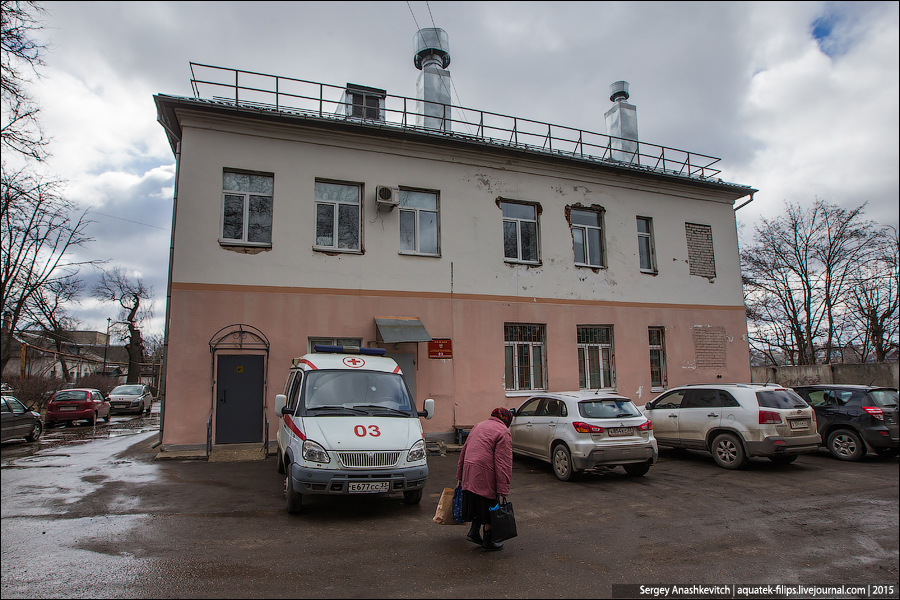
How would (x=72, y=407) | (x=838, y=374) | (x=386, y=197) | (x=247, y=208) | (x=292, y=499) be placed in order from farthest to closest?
1. (x=838, y=374)
2. (x=72, y=407)
3. (x=386, y=197)
4. (x=247, y=208)
5. (x=292, y=499)

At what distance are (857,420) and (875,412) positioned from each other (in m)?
0.35

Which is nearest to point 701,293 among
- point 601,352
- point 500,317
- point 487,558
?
point 601,352

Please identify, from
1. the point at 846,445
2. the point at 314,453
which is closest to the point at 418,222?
the point at 314,453

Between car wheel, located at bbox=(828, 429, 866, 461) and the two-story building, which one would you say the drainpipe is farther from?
car wheel, located at bbox=(828, 429, 866, 461)

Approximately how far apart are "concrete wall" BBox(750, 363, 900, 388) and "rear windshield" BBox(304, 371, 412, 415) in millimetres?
16033

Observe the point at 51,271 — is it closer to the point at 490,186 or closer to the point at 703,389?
the point at 490,186

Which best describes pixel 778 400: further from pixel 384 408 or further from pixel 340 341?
pixel 340 341

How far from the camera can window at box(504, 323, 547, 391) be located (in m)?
13.7

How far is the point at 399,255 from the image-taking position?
42.1ft

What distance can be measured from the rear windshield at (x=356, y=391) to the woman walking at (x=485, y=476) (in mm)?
2457

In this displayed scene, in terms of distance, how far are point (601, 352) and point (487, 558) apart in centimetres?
1083

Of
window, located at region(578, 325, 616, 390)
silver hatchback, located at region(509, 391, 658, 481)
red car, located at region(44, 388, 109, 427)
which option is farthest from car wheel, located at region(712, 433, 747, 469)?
red car, located at region(44, 388, 109, 427)

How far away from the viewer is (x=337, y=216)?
41.4ft

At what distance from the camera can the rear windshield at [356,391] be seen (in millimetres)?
7152
